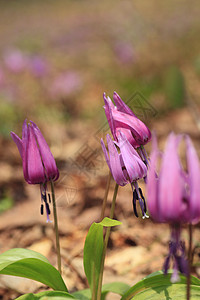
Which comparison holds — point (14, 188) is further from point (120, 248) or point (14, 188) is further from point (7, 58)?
point (7, 58)

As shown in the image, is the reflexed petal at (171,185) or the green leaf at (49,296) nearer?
the reflexed petal at (171,185)

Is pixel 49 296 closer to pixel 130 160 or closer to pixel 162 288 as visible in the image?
pixel 162 288

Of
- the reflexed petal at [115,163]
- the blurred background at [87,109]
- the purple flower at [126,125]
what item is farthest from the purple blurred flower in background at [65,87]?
the reflexed petal at [115,163]

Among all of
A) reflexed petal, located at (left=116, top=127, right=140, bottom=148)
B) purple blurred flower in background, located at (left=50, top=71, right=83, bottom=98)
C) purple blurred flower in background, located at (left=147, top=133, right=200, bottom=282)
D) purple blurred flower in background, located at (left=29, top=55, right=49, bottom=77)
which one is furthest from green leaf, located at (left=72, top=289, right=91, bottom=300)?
purple blurred flower in background, located at (left=29, top=55, right=49, bottom=77)

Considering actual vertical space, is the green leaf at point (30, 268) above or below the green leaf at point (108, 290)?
above

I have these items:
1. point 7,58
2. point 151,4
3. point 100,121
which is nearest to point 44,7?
point 151,4

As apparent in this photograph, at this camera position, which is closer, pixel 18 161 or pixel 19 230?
pixel 19 230

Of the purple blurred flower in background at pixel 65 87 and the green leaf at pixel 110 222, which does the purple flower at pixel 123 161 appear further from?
the purple blurred flower in background at pixel 65 87
